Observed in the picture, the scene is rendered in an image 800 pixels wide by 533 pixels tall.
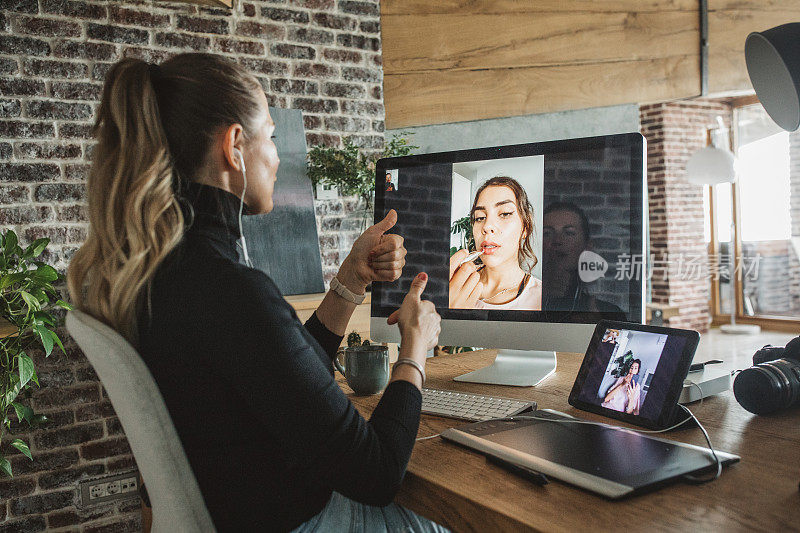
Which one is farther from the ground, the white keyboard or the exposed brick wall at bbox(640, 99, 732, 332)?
the exposed brick wall at bbox(640, 99, 732, 332)

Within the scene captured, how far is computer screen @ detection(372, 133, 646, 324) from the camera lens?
1.38 meters

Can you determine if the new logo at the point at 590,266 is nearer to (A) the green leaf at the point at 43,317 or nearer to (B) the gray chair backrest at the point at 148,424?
(B) the gray chair backrest at the point at 148,424

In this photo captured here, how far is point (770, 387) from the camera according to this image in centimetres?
111

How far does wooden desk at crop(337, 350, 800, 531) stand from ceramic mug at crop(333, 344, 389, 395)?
307mm

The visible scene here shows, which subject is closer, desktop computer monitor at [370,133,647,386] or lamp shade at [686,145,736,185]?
desktop computer monitor at [370,133,647,386]

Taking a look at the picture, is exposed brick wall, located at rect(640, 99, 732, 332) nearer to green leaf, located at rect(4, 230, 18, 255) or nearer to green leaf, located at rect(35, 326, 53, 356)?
green leaf, located at rect(35, 326, 53, 356)

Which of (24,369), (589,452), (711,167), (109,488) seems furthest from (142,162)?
(711,167)

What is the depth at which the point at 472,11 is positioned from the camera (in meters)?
4.05

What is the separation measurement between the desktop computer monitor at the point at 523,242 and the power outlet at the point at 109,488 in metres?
1.93

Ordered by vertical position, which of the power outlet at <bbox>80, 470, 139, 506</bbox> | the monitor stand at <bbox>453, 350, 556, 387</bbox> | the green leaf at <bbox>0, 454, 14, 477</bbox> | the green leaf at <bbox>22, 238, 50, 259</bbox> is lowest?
the power outlet at <bbox>80, 470, 139, 506</bbox>

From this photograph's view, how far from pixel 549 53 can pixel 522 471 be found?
3.88 m

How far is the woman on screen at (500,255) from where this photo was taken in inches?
57.7

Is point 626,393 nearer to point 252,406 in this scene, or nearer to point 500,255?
point 500,255

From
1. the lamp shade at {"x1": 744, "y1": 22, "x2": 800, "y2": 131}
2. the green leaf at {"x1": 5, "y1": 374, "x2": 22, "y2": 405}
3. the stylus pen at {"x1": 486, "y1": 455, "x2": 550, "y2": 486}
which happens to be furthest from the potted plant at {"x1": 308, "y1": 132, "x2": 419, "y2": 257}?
the stylus pen at {"x1": 486, "y1": 455, "x2": 550, "y2": 486}
